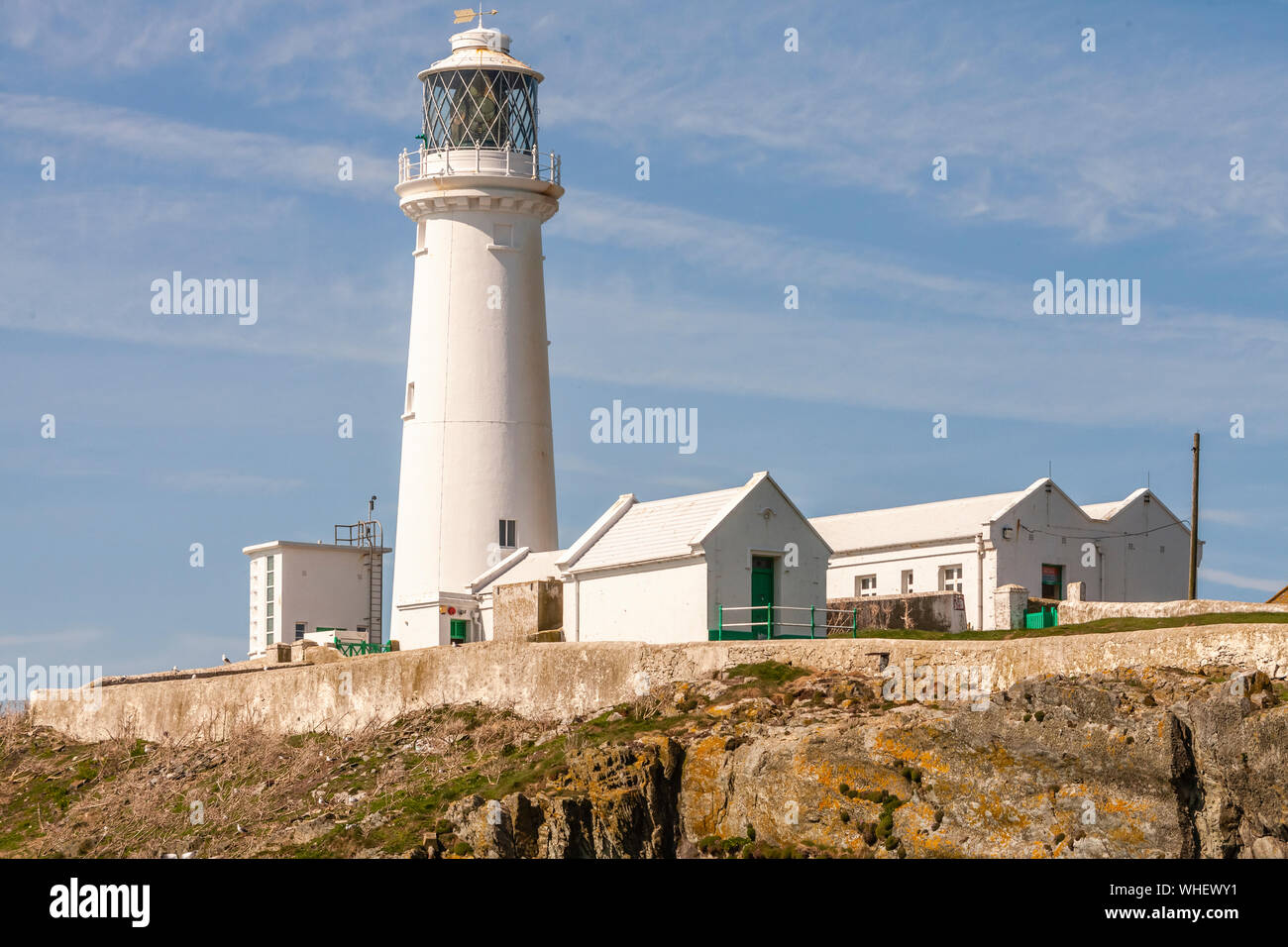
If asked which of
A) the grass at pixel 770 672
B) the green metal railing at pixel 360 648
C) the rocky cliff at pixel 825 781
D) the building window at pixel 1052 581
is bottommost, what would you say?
the rocky cliff at pixel 825 781

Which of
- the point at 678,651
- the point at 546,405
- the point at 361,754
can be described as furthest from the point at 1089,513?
the point at 361,754

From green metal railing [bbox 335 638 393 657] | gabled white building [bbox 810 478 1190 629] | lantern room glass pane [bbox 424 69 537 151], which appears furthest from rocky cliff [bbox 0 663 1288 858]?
lantern room glass pane [bbox 424 69 537 151]

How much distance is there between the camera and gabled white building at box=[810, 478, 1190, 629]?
3731 centimetres

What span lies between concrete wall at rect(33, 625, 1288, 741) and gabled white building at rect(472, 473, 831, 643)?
176 cm

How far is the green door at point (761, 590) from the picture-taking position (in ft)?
99.8

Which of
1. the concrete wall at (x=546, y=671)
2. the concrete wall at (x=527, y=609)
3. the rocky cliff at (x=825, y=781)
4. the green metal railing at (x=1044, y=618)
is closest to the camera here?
the rocky cliff at (x=825, y=781)

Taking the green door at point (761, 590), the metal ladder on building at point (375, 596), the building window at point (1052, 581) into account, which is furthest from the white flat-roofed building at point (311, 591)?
the building window at point (1052, 581)

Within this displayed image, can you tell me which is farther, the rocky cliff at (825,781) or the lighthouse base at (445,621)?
the lighthouse base at (445,621)

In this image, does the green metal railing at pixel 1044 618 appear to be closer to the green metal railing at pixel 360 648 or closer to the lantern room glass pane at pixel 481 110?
the green metal railing at pixel 360 648

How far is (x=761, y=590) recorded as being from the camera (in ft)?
101

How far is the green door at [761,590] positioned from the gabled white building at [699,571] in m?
0.02

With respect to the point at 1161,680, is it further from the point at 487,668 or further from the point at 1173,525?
the point at 1173,525

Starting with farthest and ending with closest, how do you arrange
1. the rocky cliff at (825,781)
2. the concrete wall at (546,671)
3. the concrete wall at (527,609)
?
the concrete wall at (527,609)
the concrete wall at (546,671)
the rocky cliff at (825,781)

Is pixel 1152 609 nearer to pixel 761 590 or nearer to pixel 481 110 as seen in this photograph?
pixel 761 590
